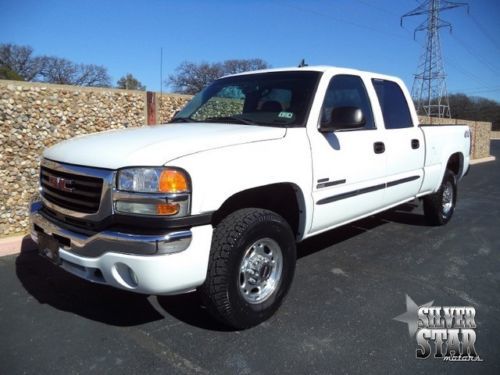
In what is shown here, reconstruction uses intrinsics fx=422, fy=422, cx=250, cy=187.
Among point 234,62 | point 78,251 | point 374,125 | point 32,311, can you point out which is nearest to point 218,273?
point 78,251

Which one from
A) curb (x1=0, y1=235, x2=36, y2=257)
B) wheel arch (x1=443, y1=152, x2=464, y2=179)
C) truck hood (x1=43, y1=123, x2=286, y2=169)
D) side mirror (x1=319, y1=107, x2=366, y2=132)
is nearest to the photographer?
truck hood (x1=43, y1=123, x2=286, y2=169)

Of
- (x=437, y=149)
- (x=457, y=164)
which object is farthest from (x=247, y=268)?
(x=457, y=164)

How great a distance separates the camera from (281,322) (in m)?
3.16

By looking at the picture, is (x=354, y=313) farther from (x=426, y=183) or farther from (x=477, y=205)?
(x=477, y=205)

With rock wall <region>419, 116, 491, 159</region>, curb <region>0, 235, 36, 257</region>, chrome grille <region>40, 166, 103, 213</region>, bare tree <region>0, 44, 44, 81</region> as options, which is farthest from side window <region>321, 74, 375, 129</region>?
bare tree <region>0, 44, 44, 81</region>

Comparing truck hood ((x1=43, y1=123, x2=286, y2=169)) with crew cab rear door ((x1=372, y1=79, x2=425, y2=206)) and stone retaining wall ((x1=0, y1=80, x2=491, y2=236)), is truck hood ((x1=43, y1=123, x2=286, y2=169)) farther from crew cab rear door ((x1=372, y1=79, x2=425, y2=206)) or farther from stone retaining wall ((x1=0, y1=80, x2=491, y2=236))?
stone retaining wall ((x1=0, y1=80, x2=491, y2=236))

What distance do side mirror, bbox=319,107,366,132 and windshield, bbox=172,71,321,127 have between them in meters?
0.22

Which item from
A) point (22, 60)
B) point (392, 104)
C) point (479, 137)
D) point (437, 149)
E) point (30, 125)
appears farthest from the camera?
point (22, 60)

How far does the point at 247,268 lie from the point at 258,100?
A: 5.52 ft

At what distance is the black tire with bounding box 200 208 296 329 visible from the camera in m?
2.72

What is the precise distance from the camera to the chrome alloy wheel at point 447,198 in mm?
5996

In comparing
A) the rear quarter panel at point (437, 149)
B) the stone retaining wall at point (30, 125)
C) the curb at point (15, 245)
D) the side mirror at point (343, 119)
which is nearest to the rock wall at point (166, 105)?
the stone retaining wall at point (30, 125)

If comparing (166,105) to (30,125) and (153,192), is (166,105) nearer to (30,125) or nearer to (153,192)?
(30,125)

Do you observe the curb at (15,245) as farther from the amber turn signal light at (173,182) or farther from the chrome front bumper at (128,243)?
the amber turn signal light at (173,182)
